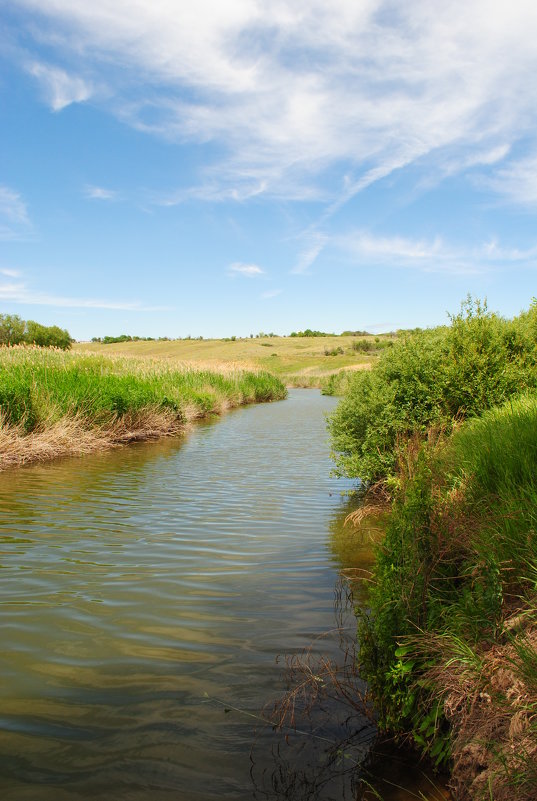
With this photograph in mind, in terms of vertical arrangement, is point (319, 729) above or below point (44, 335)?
below

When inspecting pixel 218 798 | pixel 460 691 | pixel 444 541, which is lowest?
pixel 218 798

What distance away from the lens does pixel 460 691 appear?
3.04 metres

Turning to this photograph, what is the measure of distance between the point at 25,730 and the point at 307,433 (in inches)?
677

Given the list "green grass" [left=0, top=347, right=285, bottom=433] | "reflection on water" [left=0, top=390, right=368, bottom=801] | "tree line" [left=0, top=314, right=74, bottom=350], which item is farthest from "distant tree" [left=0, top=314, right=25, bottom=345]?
"reflection on water" [left=0, top=390, right=368, bottom=801]

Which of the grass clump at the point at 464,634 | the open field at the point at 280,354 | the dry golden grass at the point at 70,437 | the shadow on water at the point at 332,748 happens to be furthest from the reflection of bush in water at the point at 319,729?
the open field at the point at 280,354

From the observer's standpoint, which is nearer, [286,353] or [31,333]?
[31,333]

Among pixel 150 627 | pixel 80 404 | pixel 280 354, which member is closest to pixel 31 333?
pixel 280 354

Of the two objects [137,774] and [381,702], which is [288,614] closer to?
[381,702]

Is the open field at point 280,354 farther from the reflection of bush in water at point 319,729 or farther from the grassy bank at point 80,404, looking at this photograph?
the reflection of bush in water at point 319,729

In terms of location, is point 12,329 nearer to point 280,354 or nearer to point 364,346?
point 280,354

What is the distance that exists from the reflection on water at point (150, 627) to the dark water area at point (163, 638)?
0.01 meters

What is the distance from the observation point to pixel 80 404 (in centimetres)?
1611

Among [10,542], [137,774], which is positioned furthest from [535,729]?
[10,542]

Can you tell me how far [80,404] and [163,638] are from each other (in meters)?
12.3
